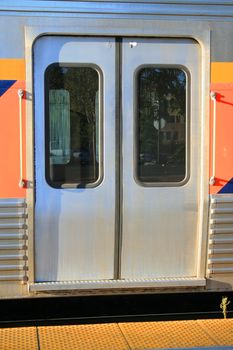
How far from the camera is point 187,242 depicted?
4387mm

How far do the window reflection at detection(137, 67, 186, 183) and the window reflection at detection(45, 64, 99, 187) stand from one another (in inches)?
14.9

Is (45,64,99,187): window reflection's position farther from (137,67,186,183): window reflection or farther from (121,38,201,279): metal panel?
(137,67,186,183): window reflection

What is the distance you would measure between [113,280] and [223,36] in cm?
210

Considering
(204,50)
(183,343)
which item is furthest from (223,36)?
(183,343)

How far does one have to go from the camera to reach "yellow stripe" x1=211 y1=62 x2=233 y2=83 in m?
4.32

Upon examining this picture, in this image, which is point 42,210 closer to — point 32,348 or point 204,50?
point 32,348

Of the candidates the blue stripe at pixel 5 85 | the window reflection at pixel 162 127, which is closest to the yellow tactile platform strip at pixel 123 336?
the window reflection at pixel 162 127

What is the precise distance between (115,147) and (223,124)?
88cm

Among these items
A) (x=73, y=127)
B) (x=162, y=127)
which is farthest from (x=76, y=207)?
(x=162, y=127)

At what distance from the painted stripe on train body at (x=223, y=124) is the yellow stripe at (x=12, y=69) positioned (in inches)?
58.3

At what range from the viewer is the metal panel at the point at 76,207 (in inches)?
164

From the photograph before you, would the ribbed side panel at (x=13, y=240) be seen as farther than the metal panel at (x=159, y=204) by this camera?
No

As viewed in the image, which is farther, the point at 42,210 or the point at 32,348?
the point at 42,210

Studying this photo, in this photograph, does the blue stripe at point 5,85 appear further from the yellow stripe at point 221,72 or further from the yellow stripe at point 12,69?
the yellow stripe at point 221,72
